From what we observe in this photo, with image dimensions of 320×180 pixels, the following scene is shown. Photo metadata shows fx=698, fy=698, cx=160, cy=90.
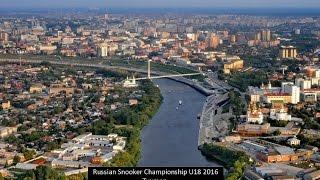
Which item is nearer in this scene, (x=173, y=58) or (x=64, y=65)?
(x=64, y=65)

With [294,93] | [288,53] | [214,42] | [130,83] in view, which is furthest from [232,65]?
[214,42]

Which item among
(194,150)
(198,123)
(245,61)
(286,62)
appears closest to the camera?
(194,150)

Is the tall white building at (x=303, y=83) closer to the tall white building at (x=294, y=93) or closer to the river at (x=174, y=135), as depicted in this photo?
the tall white building at (x=294, y=93)

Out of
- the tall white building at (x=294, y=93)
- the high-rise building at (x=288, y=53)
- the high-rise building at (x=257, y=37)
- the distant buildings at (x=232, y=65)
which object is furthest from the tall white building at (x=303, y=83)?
the high-rise building at (x=257, y=37)

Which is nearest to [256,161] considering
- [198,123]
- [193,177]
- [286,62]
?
[198,123]

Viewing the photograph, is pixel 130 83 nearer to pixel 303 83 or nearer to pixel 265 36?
pixel 303 83

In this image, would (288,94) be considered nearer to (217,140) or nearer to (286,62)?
(217,140)

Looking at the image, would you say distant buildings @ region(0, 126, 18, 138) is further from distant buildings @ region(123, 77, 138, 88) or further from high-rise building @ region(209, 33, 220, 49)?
high-rise building @ region(209, 33, 220, 49)

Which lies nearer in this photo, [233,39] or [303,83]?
[303,83]

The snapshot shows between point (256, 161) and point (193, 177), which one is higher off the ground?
point (193, 177)
